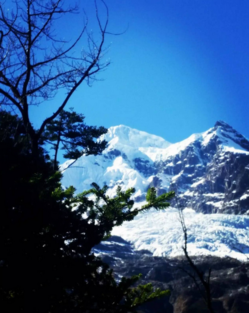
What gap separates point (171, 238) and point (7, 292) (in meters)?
179

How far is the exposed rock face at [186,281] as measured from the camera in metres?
78.4

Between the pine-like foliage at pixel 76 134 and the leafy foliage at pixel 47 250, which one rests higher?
the pine-like foliage at pixel 76 134

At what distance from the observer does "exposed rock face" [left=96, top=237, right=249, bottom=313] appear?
7844 cm

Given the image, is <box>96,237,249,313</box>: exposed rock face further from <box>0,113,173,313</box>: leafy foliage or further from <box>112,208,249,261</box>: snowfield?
<box>0,113,173,313</box>: leafy foliage

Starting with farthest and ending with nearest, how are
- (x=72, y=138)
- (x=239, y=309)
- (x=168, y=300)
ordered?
(x=168, y=300)
(x=239, y=309)
(x=72, y=138)

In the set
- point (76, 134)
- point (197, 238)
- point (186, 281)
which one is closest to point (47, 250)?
point (76, 134)

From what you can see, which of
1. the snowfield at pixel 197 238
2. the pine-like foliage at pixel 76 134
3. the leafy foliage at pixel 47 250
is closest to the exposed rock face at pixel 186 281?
the snowfield at pixel 197 238

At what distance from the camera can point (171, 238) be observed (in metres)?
178

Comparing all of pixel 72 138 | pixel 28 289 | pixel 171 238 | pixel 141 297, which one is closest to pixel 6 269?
pixel 28 289

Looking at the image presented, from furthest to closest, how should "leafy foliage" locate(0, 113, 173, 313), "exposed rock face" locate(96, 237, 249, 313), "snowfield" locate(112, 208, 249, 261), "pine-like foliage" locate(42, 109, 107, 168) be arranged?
"snowfield" locate(112, 208, 249, 261) → "exposed rock face" locate(96, 237, 249, 313) → "pine-like foliage" locate(42, 109, 107, 168) → "leafy foliage" locate(0, 113, 173, 313)

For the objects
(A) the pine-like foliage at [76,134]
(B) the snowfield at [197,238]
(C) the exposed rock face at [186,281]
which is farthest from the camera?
(B) the snowfield at [197,238]

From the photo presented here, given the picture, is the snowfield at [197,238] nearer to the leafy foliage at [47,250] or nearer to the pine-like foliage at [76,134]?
the pine-like foliage at [76,134]

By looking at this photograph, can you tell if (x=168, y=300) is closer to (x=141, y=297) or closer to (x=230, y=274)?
(x=230, y=274)

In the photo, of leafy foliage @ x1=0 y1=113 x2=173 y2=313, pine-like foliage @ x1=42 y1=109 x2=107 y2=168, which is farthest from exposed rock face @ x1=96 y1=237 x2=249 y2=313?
leafy foliage @ x1=0 y1=113 x2=173 y2=313
